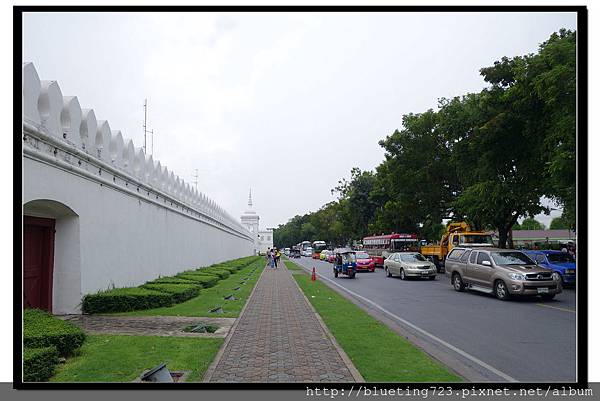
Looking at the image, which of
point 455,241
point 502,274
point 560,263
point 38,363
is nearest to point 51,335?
point 38,363

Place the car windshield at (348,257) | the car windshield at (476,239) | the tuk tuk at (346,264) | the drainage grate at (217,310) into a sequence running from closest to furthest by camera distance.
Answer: the drainage grate at (217,310) → the tuk tuk at (346,264) → the car windshield at (348,257) → the car windshield at (476,239)

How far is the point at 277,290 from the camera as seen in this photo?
1942cm

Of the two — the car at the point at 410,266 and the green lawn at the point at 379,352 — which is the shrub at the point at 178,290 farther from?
the car at the point at 410,266

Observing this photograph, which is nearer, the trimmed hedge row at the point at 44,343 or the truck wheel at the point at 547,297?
the trimmed hedge row at the point at 44,343

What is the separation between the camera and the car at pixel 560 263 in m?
19.5

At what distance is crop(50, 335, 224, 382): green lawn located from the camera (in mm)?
6445

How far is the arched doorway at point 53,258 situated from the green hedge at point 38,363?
377 cm

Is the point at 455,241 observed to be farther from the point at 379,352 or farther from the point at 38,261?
the point at 38,261

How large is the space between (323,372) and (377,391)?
1026 mm

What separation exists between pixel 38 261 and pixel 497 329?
31.9ft

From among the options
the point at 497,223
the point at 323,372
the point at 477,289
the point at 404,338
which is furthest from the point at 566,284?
the point at 323,372

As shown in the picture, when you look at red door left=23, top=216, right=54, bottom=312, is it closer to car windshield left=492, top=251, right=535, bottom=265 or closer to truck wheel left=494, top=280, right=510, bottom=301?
truck wheel left=494, top=280, right=510, bottom=301

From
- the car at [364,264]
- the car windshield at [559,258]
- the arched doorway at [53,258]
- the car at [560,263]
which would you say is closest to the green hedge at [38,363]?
the arched doorway at [53,258]

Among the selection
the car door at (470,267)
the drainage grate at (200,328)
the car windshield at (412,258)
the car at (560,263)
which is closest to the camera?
the drainage grate at (200,328)
